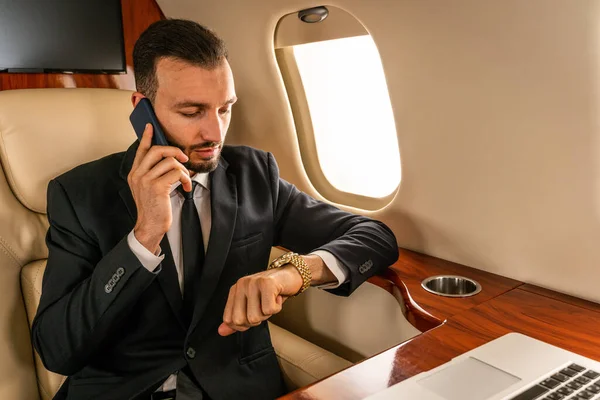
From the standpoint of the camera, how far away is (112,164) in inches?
51.4

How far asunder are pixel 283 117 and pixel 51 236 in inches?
39.4

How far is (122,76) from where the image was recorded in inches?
83.1

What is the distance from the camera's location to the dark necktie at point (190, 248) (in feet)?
4.14

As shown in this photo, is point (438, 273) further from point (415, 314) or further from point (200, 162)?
point (200, 162)

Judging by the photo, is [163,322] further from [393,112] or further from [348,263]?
[393,112]

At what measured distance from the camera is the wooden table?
0.92 meters

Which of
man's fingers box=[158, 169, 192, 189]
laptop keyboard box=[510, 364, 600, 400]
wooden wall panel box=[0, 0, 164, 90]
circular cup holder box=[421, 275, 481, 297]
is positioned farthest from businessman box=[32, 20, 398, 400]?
wooden wall panel box=[0, 0, 164, 90]

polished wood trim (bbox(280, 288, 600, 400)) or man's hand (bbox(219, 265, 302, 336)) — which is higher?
man's hand (bbox(219, 265, 302, 336))

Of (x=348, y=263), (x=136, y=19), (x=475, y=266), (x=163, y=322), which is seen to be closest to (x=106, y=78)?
(x=136, y=19)

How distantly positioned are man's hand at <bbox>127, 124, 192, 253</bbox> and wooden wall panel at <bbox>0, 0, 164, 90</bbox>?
41.8 inches

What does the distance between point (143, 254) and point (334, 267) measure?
43cm

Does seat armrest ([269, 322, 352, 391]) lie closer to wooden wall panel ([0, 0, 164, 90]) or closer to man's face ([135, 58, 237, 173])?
man's face ([135, 58, 237, 173])

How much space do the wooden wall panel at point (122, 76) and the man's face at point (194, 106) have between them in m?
0.93

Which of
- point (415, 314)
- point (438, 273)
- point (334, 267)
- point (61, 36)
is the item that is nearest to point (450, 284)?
point (438, 273)
